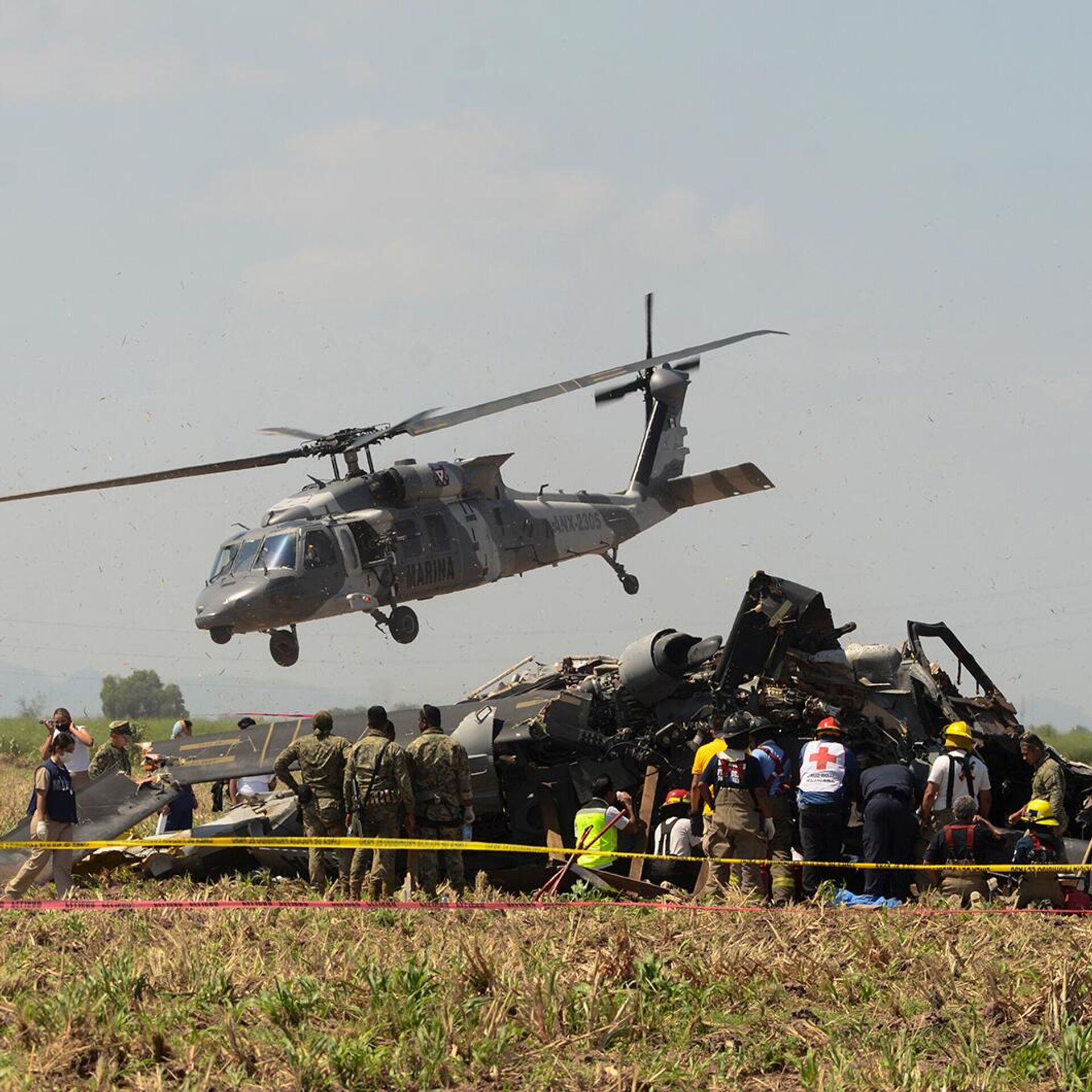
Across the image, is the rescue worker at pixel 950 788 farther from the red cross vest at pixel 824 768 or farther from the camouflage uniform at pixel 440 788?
the camouflage uniform at pixel 440 788

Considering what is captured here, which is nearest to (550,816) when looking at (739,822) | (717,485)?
(739,822)

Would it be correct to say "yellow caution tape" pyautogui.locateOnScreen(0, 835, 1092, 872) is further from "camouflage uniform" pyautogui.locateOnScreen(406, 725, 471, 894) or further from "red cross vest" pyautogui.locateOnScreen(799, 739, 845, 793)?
"red cross vest" pyautogui.locateOnScreen(799, 739, 845, 793)

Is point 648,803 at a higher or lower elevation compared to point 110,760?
lower

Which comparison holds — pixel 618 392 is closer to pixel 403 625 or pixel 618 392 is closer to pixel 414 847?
pixel 403 625

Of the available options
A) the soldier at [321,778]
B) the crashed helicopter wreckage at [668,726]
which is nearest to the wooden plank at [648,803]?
the crashed helicopter wreckage at [668,726]

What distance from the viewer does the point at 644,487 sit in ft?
105

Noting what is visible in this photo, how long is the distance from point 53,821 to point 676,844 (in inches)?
197

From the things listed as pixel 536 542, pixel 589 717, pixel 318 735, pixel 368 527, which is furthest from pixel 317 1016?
pixel 536 542

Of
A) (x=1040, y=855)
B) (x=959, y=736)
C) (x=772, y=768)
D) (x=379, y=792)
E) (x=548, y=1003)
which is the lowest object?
(x=548, y=1003)

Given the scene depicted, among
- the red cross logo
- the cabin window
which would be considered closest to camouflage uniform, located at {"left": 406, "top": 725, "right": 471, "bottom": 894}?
the red cross logo

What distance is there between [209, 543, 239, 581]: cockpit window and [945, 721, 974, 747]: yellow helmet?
14364mm

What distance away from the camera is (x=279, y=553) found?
24.4 meters

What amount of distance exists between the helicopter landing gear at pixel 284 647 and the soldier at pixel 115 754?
7.53 meters

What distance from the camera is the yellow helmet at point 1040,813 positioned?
12523 mm
